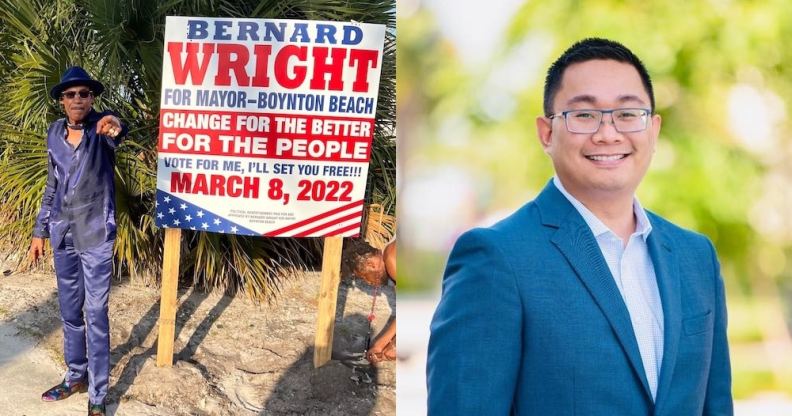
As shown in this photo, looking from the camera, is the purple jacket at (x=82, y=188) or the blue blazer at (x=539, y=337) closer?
the blue blazer at (x=539, y=337)

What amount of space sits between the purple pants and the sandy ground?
36 cm

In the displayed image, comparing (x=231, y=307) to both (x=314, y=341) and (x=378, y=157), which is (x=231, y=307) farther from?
(x=378, y=157)

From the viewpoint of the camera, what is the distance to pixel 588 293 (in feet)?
4.91

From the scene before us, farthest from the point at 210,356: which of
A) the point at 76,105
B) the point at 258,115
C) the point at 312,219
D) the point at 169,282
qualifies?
the point at 76,105

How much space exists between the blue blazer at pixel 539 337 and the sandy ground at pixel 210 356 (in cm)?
369

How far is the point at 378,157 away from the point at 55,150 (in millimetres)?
2624

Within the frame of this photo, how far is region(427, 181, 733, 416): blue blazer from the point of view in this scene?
145 centimetres

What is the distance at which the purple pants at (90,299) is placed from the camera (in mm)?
4309

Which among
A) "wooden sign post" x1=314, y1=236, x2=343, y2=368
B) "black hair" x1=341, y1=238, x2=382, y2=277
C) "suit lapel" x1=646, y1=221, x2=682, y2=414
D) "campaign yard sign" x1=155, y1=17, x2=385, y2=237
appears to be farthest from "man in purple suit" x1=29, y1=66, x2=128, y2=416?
"suit lapel" x1=646, y1=221, x2=682, y2=414

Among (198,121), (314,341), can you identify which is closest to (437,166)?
(198,121)

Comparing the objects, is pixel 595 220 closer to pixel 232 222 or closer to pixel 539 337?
pixel 539 337

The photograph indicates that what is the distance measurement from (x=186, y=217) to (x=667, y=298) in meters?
3.90

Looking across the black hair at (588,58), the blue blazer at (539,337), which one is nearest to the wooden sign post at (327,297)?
the black hair at (588,58)

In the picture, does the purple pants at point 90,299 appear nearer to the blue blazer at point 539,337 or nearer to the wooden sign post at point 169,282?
the wooden sign post at point 169,282
